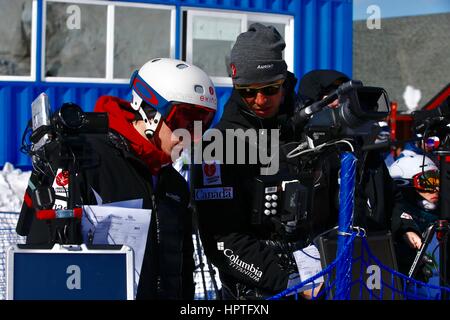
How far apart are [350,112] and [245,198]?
84cm

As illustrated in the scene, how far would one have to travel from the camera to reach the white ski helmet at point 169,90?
338cm

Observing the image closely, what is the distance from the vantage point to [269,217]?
3535 millimetres

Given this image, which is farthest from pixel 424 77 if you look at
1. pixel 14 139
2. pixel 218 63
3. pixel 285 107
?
pixel 285 107

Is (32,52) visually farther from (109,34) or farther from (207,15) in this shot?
(207,15)

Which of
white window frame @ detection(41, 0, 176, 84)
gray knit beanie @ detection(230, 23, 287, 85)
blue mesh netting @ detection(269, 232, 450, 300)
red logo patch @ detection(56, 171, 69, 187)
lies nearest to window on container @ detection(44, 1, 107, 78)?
white window frame @ detection(41, 0, 176, 84)

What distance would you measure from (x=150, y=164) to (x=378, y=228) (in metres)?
1.17

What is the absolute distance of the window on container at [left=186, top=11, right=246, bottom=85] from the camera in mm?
10344

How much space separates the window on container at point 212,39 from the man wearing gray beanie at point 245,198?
6.56 metres

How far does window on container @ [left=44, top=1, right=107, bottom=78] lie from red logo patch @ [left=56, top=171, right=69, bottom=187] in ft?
23.7

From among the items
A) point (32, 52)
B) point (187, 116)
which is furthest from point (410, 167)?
point (32, 52)

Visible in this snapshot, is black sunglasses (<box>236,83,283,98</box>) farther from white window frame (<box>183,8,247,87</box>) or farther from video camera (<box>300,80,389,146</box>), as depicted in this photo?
white window frame (<box>183,8,247,87</box>)

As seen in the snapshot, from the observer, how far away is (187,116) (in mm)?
3445

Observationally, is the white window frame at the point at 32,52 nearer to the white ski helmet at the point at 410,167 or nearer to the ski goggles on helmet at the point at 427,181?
the white ski helmet at the point at 410,167

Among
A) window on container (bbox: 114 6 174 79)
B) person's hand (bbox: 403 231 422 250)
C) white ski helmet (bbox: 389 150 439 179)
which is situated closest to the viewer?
person's hand (bbox: 403 231 422 250)
